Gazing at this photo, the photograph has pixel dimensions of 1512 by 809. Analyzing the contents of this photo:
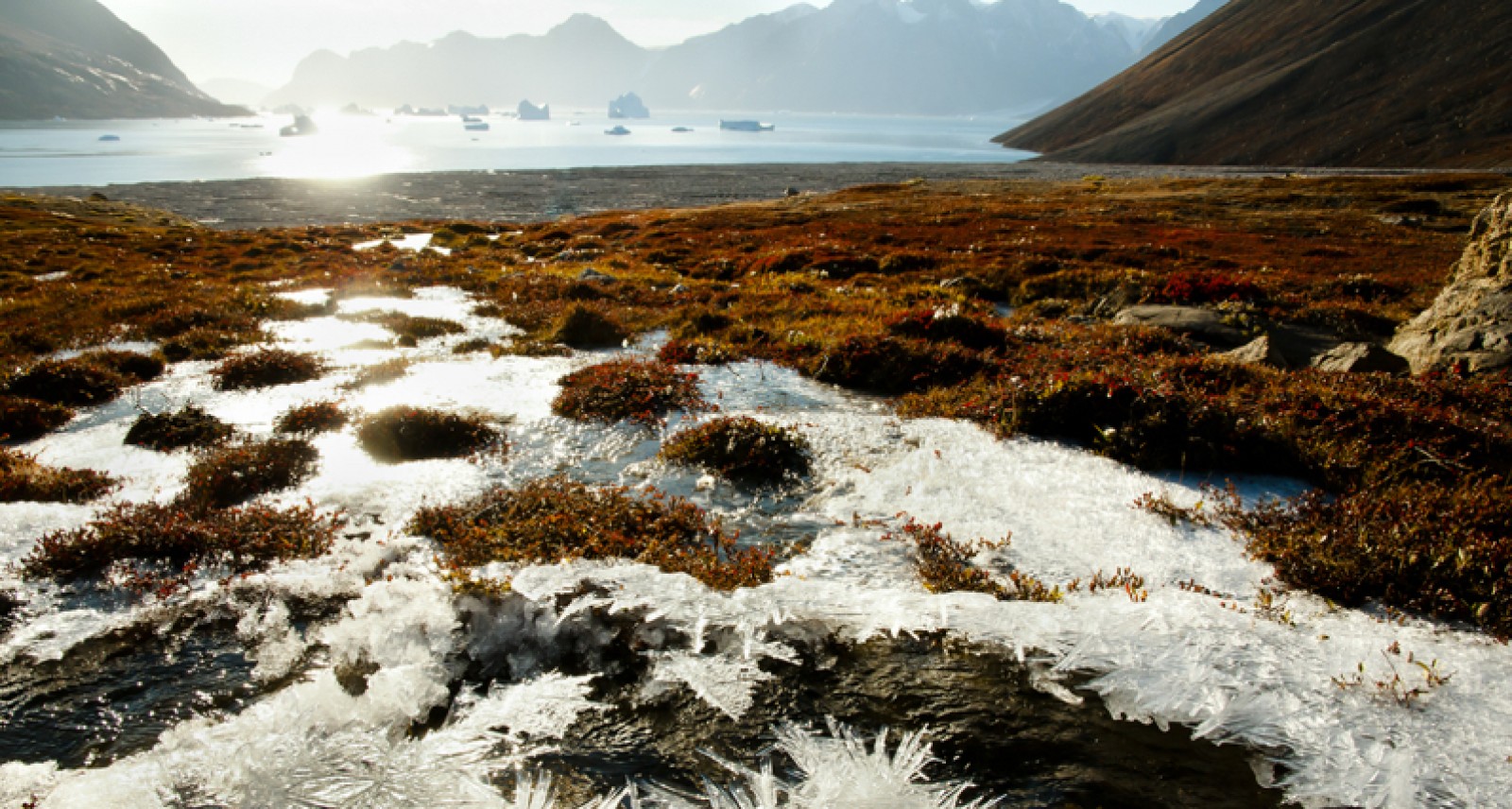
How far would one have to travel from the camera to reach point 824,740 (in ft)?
15.3

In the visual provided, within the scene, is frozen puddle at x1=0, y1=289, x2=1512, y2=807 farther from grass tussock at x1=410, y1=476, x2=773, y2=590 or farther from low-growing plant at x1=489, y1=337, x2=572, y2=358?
low-growing plant at x1=489, y1=337, x2=572, y2=358

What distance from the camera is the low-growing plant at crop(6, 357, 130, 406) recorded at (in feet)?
40.7

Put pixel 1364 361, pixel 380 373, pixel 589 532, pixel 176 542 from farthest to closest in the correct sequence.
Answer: pixel 380 373, pixel 1364 361, pixel 589 532, pixel 176 542

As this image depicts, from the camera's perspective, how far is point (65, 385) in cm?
1268

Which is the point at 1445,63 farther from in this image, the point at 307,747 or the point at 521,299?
the point at 307,747

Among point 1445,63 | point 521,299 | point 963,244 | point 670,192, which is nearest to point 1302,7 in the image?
point 1445,63

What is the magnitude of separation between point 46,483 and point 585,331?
403 inches

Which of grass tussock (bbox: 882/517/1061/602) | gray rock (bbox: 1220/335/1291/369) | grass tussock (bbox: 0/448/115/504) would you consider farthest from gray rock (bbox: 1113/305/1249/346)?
grass tussock (bbox: 0/448/115/504)

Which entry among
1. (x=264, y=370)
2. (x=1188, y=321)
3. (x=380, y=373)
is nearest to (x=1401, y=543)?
(x=1188, y=321)

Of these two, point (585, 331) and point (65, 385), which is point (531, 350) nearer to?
point (585, 331)

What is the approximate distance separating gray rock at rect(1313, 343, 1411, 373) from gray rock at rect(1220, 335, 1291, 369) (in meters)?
0.63

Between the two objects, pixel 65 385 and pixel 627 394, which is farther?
pixel 65 385

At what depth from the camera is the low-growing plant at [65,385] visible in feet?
40.7

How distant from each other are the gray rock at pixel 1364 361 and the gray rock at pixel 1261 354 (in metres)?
0.63
